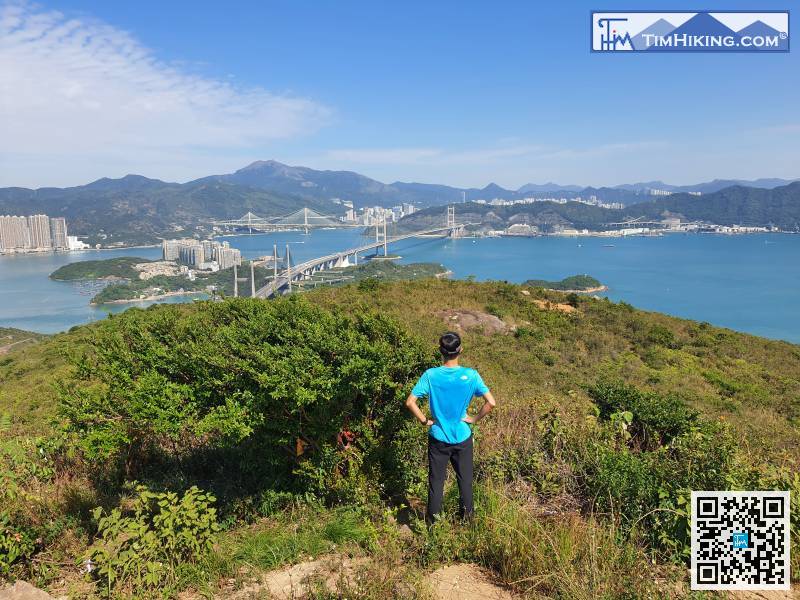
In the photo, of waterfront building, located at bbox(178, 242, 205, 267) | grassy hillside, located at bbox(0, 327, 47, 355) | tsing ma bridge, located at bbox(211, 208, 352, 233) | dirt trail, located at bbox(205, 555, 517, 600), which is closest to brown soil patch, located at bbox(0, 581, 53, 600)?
dirt trail, located at bbox(205, 555, 517, 600)

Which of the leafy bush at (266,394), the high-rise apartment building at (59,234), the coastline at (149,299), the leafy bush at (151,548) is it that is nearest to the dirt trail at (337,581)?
the leafy bush at (151,548)

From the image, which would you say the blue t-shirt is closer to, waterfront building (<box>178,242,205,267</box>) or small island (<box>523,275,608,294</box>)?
small island (<box>523,275,608,294</box>)

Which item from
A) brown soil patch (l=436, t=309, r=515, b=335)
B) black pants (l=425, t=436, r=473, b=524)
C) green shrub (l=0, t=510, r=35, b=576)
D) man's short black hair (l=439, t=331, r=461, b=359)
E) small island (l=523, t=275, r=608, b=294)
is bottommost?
small island (l=523, t=275, r=608, b=294)

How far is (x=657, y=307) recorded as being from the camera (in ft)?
123

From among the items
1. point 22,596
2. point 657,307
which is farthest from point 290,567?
point 657,307

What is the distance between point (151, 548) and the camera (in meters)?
1.83

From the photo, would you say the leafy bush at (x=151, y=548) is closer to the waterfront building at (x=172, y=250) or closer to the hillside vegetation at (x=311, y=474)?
the hillside vegetation at (x=311, y=474)

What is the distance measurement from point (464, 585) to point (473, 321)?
827 cm

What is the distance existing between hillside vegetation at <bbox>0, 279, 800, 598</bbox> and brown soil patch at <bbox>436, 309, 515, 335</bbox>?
629cm

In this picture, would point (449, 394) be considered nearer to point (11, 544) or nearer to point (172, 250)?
point (11, 544)

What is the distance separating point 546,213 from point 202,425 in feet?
358

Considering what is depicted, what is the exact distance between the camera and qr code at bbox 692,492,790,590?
1792 millimetres

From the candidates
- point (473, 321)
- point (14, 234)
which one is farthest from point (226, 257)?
point (473, 321)

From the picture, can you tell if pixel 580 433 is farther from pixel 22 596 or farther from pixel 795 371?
pixel 795 371
